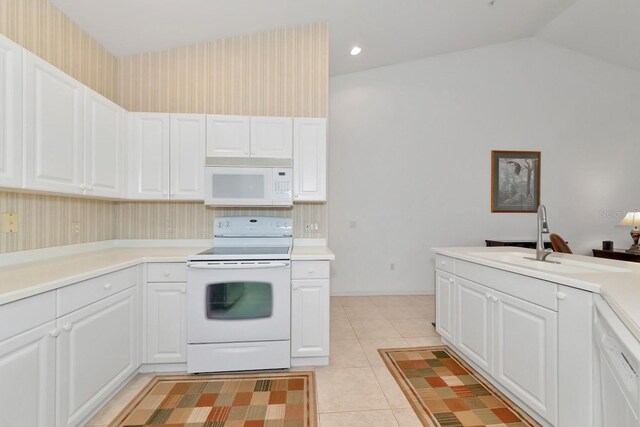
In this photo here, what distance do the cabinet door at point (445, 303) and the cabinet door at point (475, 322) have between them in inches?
3.2

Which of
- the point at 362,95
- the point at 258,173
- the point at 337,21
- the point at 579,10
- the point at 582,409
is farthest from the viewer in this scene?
the point at 362,95

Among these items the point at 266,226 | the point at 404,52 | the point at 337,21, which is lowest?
the point at 266,226

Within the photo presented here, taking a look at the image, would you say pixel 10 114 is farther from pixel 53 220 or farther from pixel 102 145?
pixel 53 220

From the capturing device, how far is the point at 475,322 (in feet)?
6.93

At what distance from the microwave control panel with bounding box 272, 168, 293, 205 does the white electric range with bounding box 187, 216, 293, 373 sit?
1.66 ft

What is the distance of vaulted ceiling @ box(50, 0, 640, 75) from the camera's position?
7.85 feet

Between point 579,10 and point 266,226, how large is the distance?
490cm

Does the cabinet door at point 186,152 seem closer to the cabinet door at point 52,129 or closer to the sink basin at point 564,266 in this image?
the cabinet door at point 52,129

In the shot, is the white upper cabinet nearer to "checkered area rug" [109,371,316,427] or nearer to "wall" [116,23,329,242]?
"wall" [116,23,329,242]

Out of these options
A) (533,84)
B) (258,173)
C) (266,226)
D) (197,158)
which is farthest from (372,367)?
(533,84)

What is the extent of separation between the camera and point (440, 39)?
399cm

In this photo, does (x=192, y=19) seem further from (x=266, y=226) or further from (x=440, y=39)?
(x=440, y=39)

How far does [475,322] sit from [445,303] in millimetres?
442

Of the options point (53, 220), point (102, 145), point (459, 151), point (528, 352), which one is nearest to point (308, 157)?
point (102, 145)
